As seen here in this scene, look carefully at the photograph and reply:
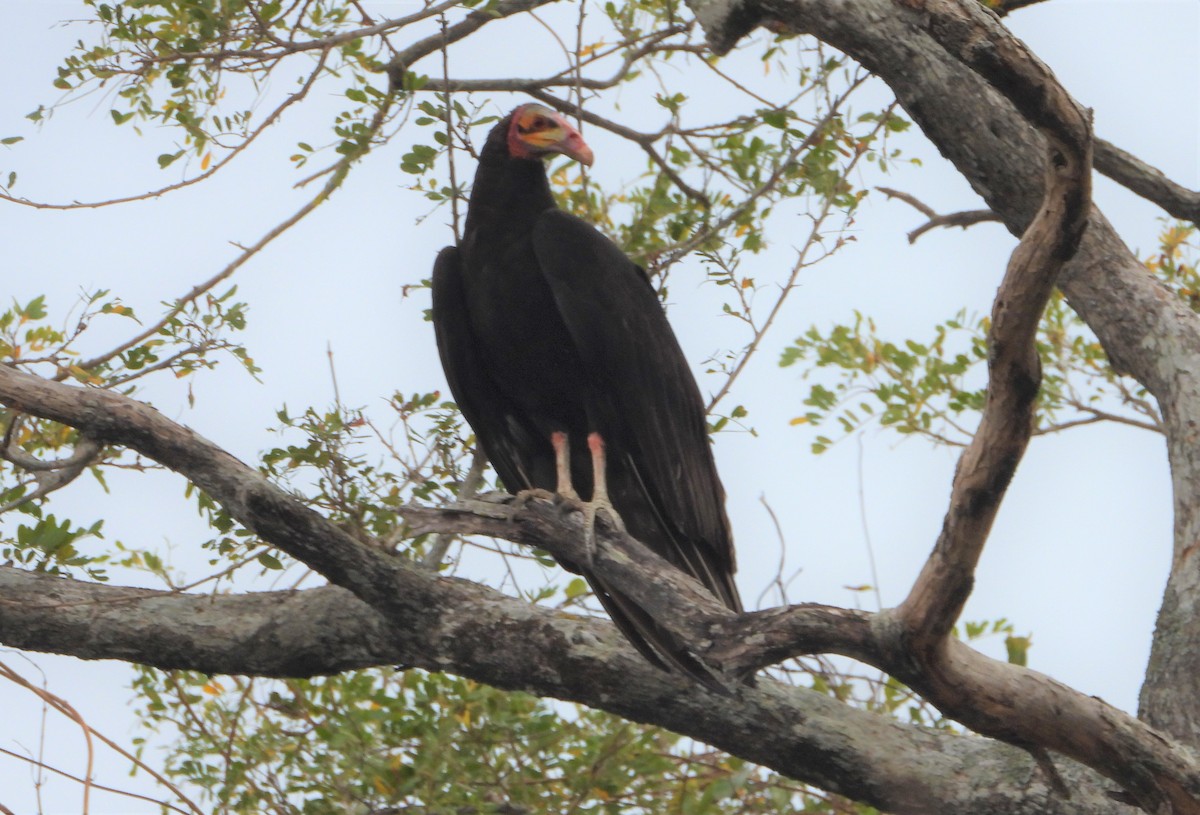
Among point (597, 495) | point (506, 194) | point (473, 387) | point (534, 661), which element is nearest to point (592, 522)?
point (597, 495)

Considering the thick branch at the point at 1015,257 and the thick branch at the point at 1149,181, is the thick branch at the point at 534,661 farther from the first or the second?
the thick branch at the point at 1149,181

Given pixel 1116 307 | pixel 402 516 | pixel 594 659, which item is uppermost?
pixel 1116 307

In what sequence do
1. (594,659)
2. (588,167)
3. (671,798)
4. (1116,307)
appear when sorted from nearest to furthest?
(594,659) → (1116,307) → (671,798) → (588,167)

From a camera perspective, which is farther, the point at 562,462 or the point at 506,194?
the point at 506,194

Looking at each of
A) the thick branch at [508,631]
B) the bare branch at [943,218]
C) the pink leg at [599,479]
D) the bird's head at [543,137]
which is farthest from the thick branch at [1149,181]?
the thick branch at [508,631]

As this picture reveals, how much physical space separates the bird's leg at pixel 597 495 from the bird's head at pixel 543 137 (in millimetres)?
836

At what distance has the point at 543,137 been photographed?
3.57 m

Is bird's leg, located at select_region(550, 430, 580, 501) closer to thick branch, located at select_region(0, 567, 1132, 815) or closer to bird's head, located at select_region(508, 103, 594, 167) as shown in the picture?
thick branch, located at select_region(0, 567, 1132, 815)

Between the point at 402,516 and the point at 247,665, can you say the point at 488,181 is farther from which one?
the point at 247,665

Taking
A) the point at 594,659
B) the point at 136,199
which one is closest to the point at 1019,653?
the point at 594,659

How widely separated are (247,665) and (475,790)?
67cm

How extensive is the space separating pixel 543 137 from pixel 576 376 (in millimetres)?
735

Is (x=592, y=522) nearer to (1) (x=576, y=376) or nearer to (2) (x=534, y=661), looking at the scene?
(2) (x=534, y=661)

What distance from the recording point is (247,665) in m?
2.79
